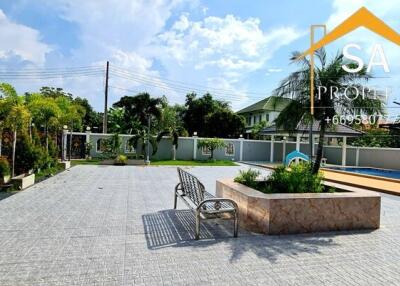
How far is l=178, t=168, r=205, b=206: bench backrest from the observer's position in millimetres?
4845

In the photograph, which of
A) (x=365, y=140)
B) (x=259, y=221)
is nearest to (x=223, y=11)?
(x=259, y=221)

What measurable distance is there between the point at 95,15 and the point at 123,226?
349 inches

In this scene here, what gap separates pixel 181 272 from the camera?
3.43m

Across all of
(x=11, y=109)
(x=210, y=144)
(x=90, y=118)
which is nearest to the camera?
(x=11, y=109)

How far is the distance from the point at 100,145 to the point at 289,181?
664 inches

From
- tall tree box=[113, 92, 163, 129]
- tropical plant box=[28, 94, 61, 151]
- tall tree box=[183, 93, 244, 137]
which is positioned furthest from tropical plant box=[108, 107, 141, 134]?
tall tree box=[183, 93, 244, 137]

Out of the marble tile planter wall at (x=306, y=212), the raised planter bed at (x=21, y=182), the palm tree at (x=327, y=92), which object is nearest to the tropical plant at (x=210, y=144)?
the palm tree at (x=327, y=92)

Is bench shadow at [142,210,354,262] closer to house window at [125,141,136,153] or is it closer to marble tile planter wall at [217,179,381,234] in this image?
marble tile planter wall at [217,179,381,234]

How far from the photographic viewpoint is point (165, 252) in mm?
4012

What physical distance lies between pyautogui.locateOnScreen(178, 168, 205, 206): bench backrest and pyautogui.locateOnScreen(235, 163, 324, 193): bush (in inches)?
45.9

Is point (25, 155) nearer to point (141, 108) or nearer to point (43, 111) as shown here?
point (43, 111)

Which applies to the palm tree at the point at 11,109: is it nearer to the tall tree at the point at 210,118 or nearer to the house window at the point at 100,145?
the house window at the point at 100,145

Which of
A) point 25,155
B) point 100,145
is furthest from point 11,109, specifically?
point 100,145

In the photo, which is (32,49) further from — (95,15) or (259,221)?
(259,221)
